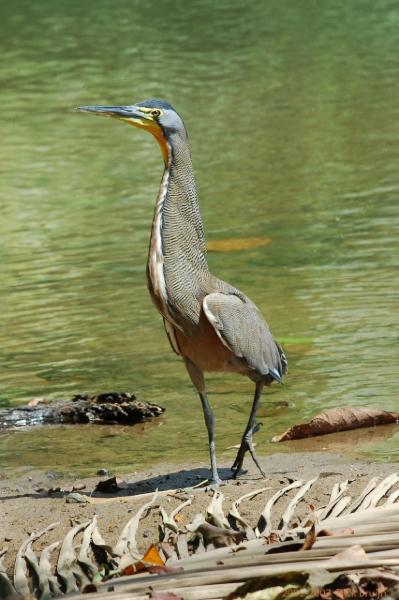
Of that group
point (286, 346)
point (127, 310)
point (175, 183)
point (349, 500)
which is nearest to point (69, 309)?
point (127, 310)

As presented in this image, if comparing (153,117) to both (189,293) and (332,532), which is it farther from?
(332,532)

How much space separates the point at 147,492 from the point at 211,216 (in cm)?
675

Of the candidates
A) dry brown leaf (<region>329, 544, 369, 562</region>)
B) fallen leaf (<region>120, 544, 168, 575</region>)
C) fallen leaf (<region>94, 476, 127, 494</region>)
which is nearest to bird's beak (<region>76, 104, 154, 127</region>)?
fallen leaf (<region>94, 476, 127, 494</region>)

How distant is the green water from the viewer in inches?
283

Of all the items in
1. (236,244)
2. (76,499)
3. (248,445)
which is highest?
(248,445)

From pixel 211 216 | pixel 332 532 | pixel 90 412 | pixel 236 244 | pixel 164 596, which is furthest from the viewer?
pixel 211 216

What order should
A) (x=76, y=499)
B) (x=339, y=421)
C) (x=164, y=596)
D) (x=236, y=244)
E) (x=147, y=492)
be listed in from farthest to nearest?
1. (x=236, y=244)
2. (x=339, y=421)
3. (x=147, y=492)
4. (x=76, y=499)
5. (x=164, y=596)

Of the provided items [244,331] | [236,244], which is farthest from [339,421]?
[236,244]

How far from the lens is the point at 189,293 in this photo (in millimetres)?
5633

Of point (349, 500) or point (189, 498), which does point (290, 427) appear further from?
point (349, 500)

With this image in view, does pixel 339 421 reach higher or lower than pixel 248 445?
lower

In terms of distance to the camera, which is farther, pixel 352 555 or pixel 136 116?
pixel 136 116

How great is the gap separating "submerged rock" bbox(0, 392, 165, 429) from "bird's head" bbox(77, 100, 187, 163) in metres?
1.75

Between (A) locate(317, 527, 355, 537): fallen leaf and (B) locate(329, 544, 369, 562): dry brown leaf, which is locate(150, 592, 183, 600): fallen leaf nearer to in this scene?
(B) locate(329, 544, 369, 562): dry brown leaf
